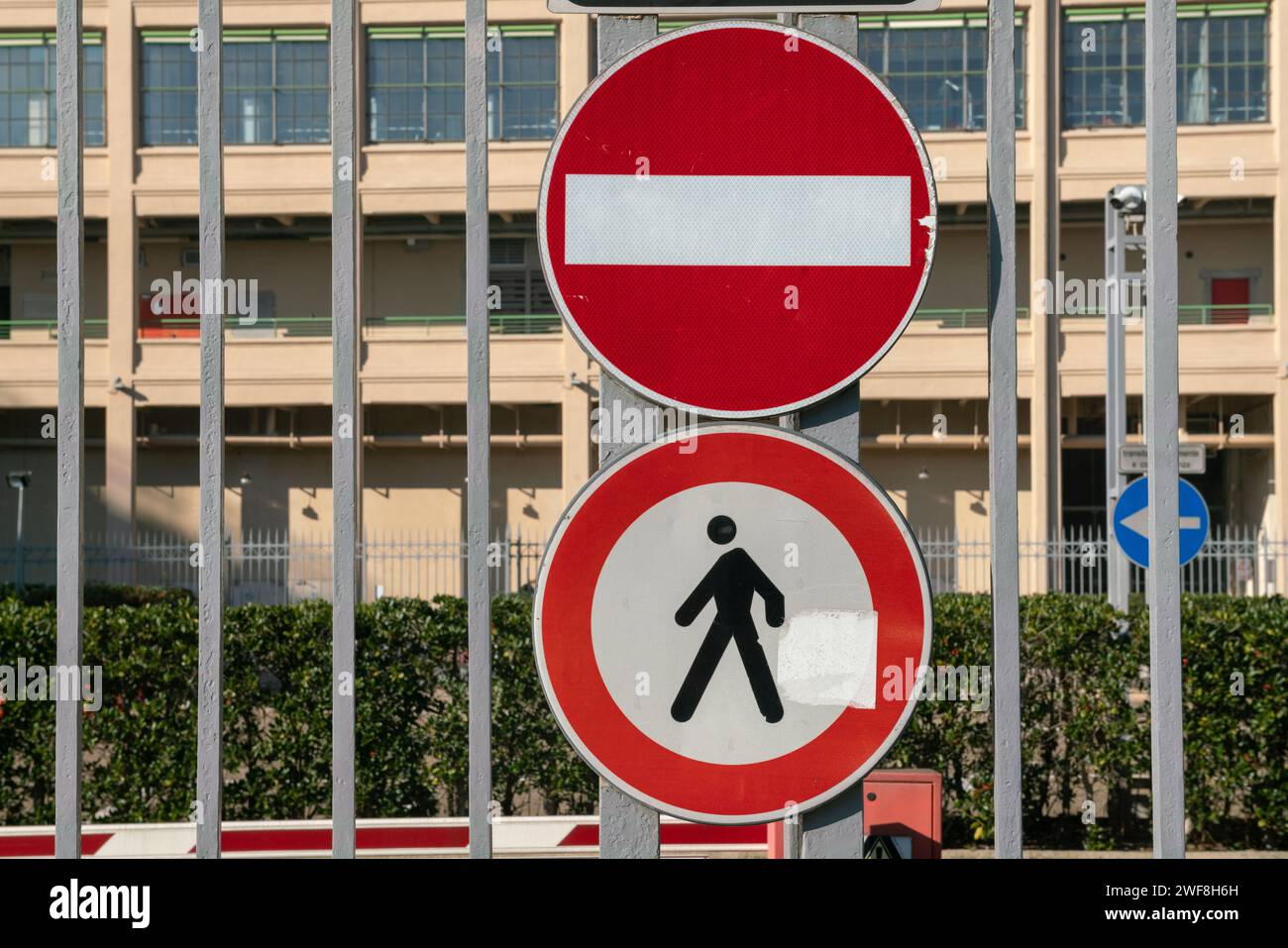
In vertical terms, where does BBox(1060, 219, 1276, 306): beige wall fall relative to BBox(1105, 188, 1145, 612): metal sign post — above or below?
above

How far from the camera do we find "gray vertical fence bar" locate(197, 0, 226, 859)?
2.56 metres

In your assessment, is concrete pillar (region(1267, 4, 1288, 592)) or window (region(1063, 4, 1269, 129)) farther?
window (region(1063, 4, 1269, 129))

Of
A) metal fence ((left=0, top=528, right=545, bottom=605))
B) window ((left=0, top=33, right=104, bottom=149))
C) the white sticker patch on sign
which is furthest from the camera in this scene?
window ((left=0, top=33, right=104, bottom=149))

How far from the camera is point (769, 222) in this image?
2221 mm

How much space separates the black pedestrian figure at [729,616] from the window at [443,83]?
28.4 metres

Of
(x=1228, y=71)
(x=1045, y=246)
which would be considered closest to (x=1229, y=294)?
(x=1228, y=71)

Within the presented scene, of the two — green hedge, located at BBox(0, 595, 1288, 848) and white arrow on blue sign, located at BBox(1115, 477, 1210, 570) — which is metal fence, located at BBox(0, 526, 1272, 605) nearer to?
white arrow on blue sign, located at BBox(1115, 477, 1210, 570)

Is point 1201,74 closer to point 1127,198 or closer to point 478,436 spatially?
point 1127,198

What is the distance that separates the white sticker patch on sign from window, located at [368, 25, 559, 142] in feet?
93.3

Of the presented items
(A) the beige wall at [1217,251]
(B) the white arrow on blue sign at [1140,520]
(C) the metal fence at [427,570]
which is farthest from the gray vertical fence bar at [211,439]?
(A) the beige wall at [1217,251]

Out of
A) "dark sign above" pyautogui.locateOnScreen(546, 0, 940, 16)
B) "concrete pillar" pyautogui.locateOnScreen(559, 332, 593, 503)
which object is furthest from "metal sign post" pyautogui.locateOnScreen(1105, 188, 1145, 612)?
"concrete pillar" pyautogui.locateOnScreen(559, 332, 593, 503)

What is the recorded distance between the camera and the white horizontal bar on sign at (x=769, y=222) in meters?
2.22
